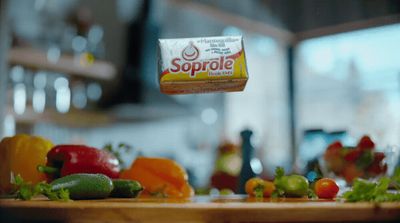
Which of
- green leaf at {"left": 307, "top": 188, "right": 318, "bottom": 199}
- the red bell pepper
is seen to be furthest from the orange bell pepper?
green leaf at {"left": 307, "top": 188, "right": 318, "bottom": 199}

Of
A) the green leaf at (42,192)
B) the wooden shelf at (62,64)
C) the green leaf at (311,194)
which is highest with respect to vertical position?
the wooden shelf at (62,64)

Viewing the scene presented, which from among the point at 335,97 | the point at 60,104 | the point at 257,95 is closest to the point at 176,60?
the point at 60,104

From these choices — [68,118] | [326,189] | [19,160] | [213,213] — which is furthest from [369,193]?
[68,118]

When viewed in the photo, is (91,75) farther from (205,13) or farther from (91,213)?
(91,213)

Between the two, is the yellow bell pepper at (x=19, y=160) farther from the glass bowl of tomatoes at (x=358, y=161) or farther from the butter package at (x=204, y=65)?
the glass bowl of tomatoes at (x=358, y=161)

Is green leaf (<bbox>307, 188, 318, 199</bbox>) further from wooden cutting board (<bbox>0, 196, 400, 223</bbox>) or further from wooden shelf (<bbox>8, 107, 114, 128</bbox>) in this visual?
wooden shelf (<bbox>8, 107, 114, 128</bbox>)

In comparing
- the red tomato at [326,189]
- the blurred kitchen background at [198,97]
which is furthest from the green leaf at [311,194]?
the blurred kitchen background at [198,97]

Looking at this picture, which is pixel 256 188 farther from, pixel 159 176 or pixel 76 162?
pixel 76 162
